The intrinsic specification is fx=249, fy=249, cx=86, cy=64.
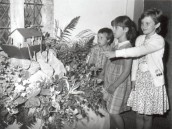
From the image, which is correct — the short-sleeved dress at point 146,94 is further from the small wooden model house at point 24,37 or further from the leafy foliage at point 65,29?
the leafy foliage at point 65,29

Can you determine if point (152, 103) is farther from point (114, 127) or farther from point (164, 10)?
point (164, 10)

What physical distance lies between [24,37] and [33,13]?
1.17m

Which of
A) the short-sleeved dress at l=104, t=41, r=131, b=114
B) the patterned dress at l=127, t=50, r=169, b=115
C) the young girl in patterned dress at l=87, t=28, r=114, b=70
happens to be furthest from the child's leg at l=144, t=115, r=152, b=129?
the young girl in patterned dress at l=87, t=28, r=114, b=70

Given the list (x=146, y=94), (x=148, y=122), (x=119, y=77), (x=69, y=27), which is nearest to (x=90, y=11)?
(x=69, y=27)

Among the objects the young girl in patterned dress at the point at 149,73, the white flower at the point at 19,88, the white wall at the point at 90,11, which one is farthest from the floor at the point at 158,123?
the white flower at the point at 19,88

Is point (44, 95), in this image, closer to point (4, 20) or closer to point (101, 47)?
point (101, 47)

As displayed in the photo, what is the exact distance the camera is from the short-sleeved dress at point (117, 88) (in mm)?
2338

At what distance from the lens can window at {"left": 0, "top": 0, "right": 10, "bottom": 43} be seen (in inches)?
115

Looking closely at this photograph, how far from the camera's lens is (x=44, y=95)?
173cm

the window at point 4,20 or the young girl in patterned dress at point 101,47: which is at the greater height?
the window at point 4,20

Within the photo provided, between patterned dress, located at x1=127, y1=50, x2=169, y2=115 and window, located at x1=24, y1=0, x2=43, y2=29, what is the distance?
1.52m

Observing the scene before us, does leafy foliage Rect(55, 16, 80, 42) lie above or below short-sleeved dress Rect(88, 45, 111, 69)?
above

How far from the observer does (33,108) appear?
1.71 meters

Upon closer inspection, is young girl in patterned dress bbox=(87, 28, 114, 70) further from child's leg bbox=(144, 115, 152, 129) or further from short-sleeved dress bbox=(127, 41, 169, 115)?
child's leg bbox=(144, 115, 152, 129)
